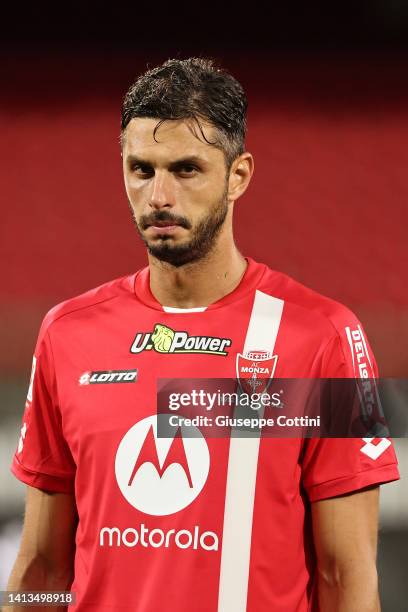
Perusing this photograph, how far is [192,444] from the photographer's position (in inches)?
50.1

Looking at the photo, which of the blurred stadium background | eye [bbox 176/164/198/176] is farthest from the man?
the blurred stadium background

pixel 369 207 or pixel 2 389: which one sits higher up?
pixel 369 207

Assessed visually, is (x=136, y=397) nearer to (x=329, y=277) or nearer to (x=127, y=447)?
(x=127, y=447)

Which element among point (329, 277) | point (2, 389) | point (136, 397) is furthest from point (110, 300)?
point (329, 277)

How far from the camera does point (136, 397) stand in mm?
1304

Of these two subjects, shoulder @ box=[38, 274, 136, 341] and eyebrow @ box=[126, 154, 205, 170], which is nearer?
eyebrow @ box=[126, 154, 205, 170]

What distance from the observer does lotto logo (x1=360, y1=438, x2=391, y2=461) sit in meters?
1.26

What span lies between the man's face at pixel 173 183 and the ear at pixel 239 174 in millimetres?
30

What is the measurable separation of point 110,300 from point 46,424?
0.20 meters

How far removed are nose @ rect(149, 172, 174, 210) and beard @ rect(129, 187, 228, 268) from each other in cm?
1

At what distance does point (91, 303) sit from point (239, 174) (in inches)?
11.2

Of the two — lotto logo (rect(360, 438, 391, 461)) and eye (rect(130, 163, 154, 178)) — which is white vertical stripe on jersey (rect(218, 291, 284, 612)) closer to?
lotto logo (rect(360, 438, 391, 461))

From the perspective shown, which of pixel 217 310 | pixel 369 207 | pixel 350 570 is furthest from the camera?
pixel 369 207

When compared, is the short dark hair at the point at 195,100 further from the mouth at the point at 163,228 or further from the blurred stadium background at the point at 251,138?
the blurred stadium background at the point at 251,138
